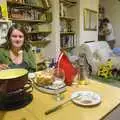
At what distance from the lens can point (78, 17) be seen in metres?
4.03

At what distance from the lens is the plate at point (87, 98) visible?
0.95m

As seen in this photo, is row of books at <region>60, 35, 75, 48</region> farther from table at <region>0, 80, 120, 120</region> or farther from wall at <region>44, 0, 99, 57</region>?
table at <region>0, 80, 120, 120</region>

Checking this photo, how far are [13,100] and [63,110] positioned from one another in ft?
0.89

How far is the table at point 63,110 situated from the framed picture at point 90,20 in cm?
338

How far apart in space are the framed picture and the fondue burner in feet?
11.8

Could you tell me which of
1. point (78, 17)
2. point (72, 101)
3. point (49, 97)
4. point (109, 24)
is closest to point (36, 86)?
point (49, 97)

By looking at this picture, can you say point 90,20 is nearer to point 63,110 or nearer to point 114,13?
point 114,13

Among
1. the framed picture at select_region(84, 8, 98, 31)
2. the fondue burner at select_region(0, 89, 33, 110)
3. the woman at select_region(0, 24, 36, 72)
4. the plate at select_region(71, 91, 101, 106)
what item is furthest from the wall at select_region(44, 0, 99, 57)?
the fondue burner at select_region(0, 89, 33, 110)

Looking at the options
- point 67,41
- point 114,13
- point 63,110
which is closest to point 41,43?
point 67,41

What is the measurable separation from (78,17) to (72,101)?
10.9ft

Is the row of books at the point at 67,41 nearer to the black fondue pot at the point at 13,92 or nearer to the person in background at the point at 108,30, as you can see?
the person in background at the point at 108,30

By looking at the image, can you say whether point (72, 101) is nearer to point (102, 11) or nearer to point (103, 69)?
point (103, 69)

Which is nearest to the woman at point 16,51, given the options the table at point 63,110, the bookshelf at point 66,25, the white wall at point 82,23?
the table at point 63,110

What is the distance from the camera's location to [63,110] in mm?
888
